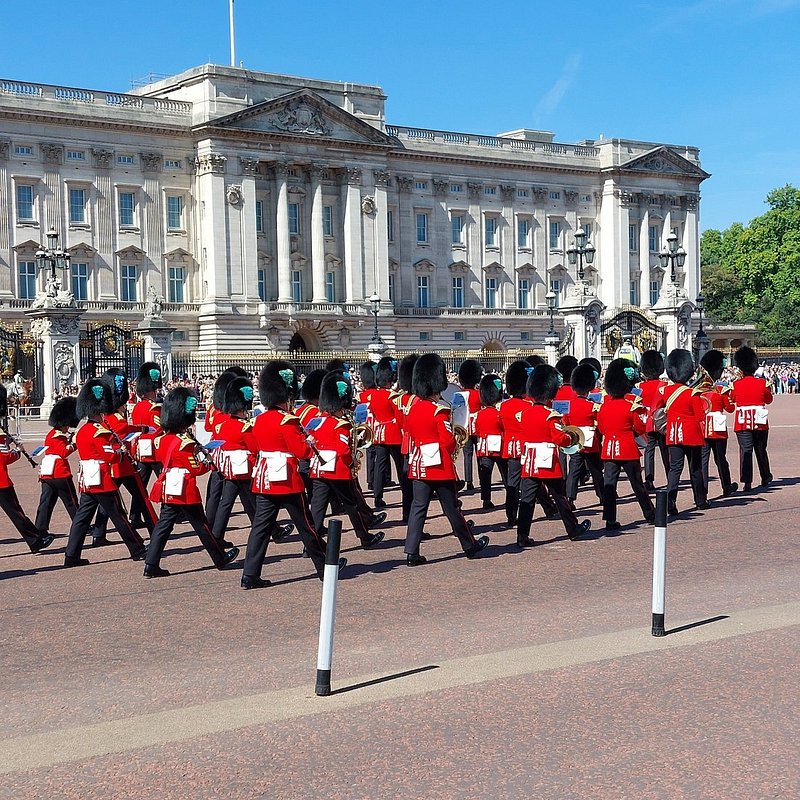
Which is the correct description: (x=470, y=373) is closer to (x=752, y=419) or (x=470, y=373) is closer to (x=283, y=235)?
(x=752, y=419)

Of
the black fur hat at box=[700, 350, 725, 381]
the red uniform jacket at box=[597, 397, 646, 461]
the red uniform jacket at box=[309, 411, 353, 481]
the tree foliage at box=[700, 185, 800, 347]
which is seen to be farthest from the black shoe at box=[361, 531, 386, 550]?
the tree foliage at box=[700, 185, 800, 347]

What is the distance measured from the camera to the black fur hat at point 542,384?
38.0ft

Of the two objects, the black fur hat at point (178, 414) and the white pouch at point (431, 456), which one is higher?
the black fur hat at point (178, 414)

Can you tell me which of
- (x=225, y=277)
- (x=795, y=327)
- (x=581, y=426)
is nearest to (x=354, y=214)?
(x=225, y=277)

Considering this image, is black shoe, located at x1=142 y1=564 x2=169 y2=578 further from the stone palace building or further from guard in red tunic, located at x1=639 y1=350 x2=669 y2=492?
the stone palace building

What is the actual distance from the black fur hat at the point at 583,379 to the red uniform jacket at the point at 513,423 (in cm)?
91

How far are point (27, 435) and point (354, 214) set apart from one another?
112 ft

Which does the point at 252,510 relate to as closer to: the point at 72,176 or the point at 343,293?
the point at 72,176

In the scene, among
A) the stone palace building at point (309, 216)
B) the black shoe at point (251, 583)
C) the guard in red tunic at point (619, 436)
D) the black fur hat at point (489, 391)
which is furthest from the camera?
the stone palace building at point (309, 216)

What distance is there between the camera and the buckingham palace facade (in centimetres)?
5328

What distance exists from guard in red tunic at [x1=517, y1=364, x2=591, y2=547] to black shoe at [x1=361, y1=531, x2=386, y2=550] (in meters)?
1.29

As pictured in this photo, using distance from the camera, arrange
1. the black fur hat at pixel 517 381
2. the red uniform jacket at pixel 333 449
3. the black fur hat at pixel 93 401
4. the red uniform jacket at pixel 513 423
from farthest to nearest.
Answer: the black fur hat at pixel 517 381 → the red uniform jacket at pixel 513 423 → the black fur hat at pixel 93 401 → the red uniform jacket at pixel 333 449

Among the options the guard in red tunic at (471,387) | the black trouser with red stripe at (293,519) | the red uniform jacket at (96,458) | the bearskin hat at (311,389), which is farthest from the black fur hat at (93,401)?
the guard in red tunic at (471,387)

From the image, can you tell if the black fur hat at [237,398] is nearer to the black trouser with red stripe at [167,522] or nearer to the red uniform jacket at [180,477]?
the red uniform jacket at [180,477]
